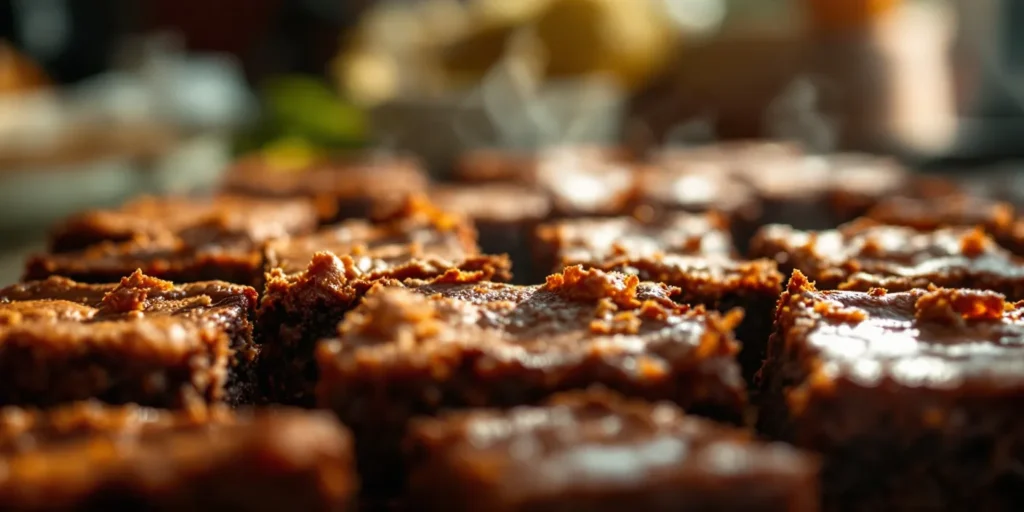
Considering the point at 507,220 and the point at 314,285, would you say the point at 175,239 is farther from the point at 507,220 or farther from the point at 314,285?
the point at 507,220

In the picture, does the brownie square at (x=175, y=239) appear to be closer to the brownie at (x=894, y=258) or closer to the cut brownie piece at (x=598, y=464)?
the cut brownie piece at (x=598, y=464)

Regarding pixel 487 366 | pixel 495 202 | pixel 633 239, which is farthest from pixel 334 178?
pixel 487 366

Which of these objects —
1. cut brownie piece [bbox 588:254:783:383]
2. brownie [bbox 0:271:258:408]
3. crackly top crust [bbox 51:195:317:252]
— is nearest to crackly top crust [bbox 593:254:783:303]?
cut brownie piece [bbox 588:254:783:383]

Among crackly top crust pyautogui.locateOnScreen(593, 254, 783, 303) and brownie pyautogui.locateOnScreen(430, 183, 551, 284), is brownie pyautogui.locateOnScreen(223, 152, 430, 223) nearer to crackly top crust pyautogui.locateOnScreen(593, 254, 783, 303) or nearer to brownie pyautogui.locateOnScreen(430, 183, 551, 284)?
brownie pyautogui.locateOnScreen(430, 183, 551, 284)

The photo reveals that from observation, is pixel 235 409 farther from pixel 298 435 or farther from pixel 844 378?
pixel 844 378

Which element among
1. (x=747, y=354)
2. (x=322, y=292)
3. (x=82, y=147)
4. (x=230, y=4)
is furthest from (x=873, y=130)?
(x=230, y=4)

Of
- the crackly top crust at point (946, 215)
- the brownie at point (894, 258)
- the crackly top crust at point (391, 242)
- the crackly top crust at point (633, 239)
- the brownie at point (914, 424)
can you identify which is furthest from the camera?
the crackly top crust at point (946, 215)

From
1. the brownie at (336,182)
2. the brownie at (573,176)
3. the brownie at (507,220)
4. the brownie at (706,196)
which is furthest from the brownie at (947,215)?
the brownie at (336,182)
